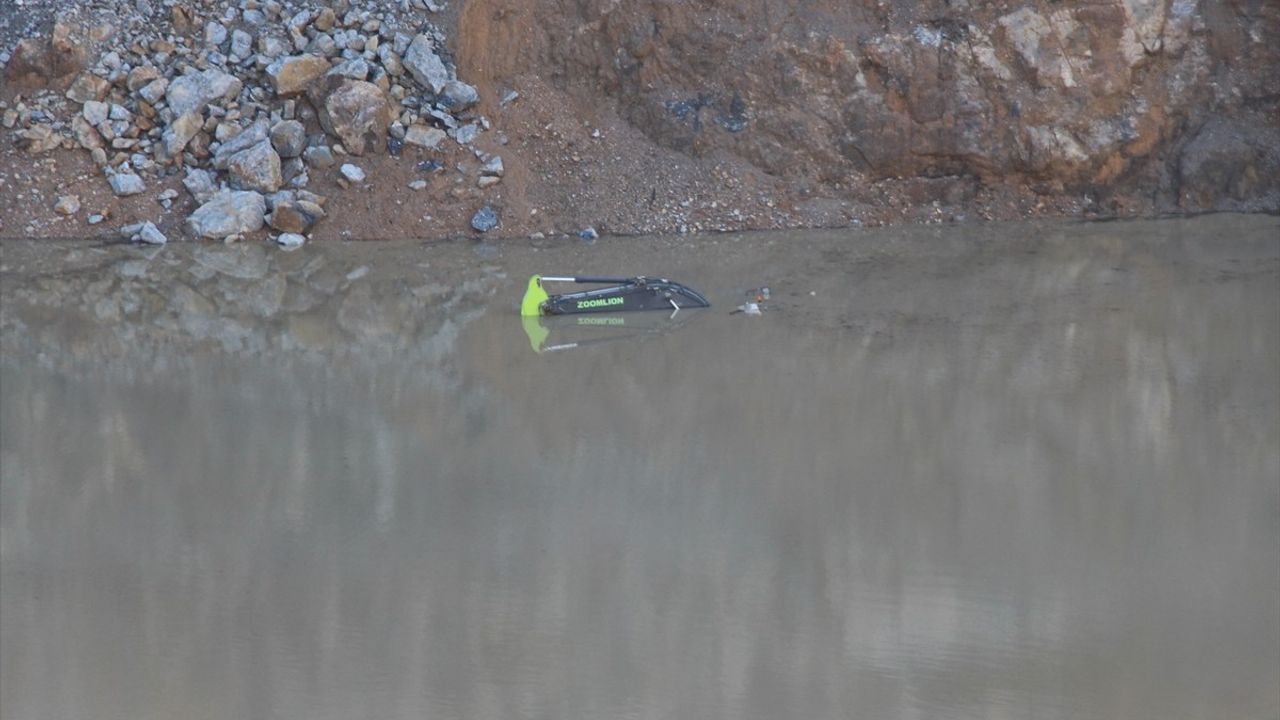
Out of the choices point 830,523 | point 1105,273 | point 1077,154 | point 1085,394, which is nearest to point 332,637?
point 830,523

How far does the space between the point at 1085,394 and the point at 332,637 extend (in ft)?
18.2

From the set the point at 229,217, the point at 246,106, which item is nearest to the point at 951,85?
the point at 246,106

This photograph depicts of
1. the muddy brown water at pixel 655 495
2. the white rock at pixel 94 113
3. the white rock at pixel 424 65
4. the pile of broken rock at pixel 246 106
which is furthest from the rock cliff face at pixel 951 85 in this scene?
the white rock at pixel 94 113

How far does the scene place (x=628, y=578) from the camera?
645 centimetres

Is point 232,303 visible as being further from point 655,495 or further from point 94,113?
point 655,495

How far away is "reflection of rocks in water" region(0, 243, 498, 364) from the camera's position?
10.6 meters

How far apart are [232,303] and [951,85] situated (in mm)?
8279

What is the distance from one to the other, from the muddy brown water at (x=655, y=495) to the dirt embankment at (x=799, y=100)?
2.69 meters

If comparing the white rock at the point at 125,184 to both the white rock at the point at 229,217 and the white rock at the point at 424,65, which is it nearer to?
the white rock at the point at 229,217

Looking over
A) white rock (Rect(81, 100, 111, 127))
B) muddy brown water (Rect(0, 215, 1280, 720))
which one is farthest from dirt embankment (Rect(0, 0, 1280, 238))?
muddy brown water (Rect(0, 215, 1280, 720))

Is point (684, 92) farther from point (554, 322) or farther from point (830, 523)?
point (830, 523)

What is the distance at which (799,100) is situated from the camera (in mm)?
15375

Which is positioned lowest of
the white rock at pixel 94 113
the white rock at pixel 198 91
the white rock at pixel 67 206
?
the white rock at pixel 67 206

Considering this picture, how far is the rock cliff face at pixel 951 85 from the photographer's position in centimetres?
1526
